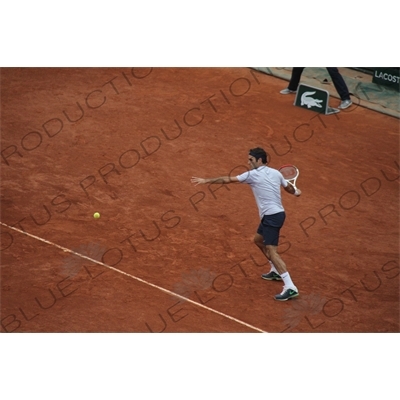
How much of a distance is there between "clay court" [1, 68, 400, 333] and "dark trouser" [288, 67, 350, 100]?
0.37 metres

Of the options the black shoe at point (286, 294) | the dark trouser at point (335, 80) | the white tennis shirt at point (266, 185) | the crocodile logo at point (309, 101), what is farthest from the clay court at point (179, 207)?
the white tennis shirt at point (266, 185)

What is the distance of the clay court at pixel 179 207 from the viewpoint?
12617 millimetres

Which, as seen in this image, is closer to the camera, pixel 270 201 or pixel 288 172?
pixel 270 201

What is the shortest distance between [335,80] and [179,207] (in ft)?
19.6

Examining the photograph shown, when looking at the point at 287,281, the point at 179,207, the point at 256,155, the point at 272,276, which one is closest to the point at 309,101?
the point at 179,207

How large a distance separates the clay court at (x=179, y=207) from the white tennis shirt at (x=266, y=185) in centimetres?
125

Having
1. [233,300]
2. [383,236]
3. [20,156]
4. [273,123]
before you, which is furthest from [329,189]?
[20,156]

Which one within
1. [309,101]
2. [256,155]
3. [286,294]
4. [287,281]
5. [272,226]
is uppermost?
[309,101]

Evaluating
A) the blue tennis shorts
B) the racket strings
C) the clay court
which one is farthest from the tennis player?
the racket strings

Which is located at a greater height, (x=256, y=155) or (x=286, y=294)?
(x=256, y=155)

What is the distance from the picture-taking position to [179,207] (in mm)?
15484

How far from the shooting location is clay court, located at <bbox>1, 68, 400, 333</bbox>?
12.6 meters

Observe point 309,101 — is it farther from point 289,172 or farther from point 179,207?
point 289,172

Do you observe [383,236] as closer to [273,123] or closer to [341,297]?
[341,297]
